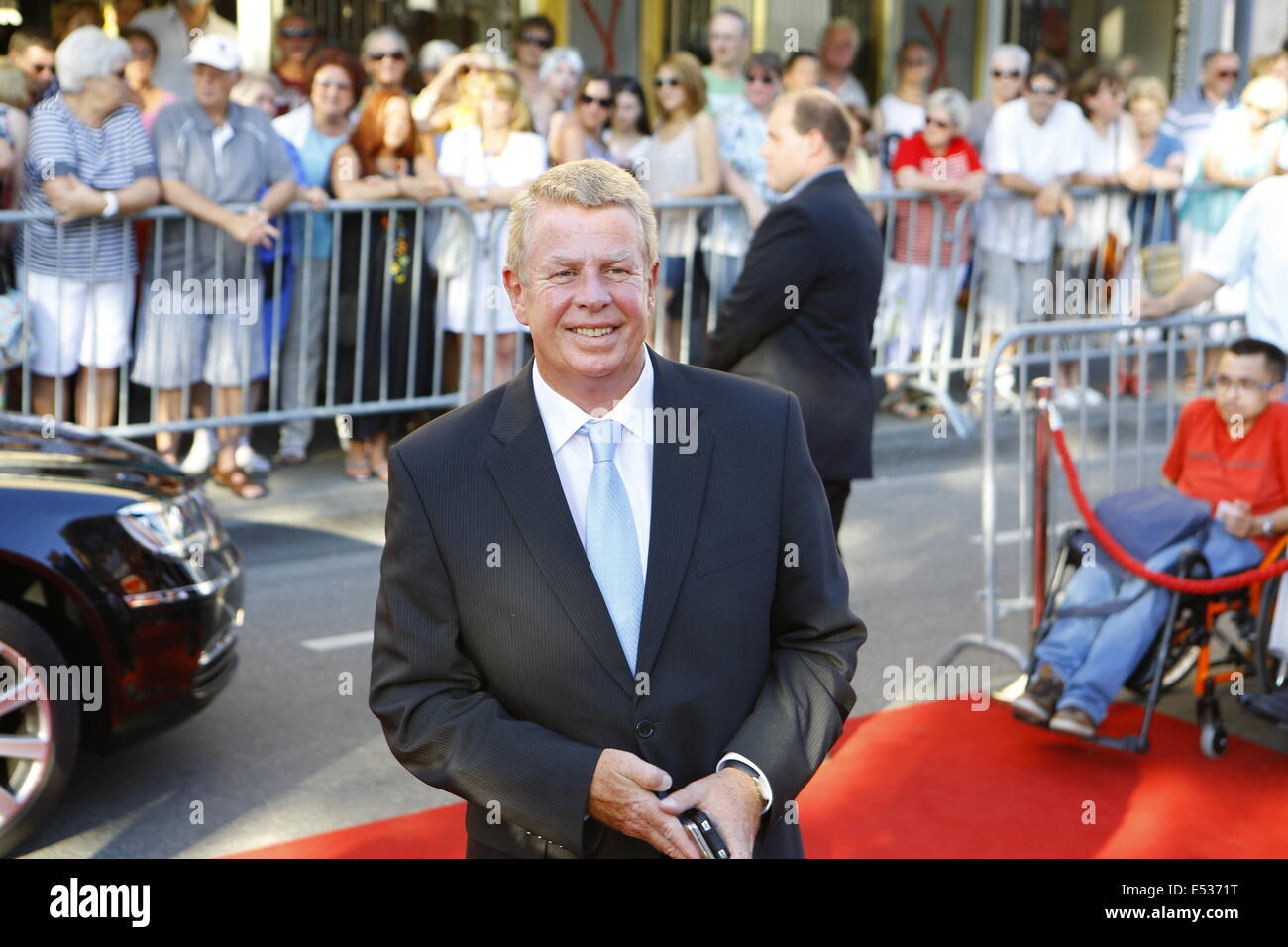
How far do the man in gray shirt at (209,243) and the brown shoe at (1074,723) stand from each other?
4743 mm

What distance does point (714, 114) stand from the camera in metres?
11.4

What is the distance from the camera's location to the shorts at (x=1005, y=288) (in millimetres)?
11703

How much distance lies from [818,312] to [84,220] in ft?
13.3

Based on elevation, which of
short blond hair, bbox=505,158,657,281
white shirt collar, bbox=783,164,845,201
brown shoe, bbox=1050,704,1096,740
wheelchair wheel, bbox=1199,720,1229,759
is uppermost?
white shirt collar, bbox=783,164,845,201

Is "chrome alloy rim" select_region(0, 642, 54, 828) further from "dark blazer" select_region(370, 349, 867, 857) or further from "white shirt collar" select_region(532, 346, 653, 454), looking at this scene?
"white shirt collar" select_region(532, 346, 653, 454)

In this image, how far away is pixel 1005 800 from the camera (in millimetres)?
5652

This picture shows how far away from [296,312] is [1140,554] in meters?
4.90

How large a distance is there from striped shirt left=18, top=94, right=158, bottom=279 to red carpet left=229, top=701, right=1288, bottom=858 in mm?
4078

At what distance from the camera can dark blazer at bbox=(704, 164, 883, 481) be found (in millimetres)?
5879

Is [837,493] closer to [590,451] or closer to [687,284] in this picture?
[590,451]

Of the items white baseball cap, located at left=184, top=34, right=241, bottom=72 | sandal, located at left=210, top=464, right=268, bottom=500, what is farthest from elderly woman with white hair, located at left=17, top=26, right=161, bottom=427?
sandal, located at left=210, top=464, right=268, bottom=500

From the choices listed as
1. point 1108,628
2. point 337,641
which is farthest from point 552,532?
point 337,641

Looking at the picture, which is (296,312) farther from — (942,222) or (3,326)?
(942,222)
